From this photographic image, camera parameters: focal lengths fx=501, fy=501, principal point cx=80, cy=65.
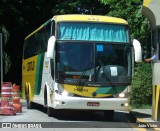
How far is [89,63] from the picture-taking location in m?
17.1

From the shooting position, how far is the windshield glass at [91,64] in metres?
17.0

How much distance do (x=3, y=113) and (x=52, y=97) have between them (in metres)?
2.54

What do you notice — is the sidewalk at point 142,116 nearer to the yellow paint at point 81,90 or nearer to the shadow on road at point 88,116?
the shadow on road at point 88,116

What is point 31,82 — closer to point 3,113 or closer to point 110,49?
point 3,113

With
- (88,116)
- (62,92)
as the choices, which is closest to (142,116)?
(88,116)

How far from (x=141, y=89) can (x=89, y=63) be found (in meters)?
7.23

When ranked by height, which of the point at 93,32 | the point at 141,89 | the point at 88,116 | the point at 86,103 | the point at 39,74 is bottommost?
the point at 88,116

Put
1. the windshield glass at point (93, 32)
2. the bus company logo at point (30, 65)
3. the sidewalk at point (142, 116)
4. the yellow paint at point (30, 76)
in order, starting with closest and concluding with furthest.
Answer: the sidewalk at point (142, 116)
the windshield glass at point (93, 32)
the yellow paint at point (30, 76)
the bus company logo at point (30, 65)

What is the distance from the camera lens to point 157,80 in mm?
16797

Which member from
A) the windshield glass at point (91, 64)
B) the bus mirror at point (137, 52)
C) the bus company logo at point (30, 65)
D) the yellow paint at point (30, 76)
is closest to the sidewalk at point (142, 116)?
the windshield glass at point (91, 64)

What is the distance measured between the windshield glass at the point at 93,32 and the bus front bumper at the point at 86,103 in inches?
84.5

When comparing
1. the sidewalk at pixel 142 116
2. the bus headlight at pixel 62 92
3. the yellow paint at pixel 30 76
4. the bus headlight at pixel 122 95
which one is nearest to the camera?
the bus headlight at pixel 62 92

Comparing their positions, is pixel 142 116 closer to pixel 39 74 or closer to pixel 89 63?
pixel 89 63

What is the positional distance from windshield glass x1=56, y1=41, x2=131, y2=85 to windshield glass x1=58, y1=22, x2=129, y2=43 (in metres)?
0.29
